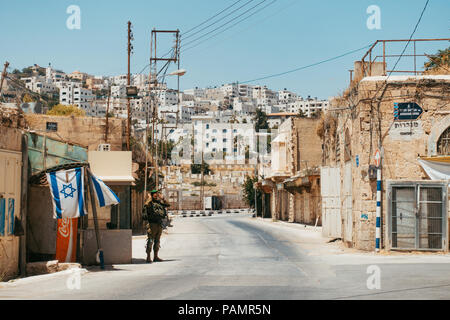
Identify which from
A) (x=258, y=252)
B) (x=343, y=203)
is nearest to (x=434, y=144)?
(x=343, y=203)

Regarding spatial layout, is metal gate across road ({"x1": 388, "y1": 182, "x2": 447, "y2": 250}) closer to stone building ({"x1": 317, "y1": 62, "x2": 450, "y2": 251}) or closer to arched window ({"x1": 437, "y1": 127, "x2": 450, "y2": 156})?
stone building ({"x1": 317, "y1": 62, "x2": 450, "y2": 251})

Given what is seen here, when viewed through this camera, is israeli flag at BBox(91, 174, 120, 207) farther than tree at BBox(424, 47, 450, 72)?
No

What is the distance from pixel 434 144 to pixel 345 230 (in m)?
5.24

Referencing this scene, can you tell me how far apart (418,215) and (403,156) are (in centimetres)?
204

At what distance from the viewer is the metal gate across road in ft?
62.8

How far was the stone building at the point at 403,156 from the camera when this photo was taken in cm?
1922

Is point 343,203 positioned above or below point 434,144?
below

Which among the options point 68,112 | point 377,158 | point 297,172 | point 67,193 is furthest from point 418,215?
point 68,112

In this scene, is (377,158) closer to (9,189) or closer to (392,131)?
(392,131)

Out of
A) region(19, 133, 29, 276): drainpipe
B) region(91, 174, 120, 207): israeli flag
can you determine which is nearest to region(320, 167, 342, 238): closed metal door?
region(91, 174, 120, 207): israeli flag

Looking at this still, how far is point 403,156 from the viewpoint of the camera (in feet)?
65.2

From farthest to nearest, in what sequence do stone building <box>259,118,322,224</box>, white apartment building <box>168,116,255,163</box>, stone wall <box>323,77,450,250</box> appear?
white apartment building <box>168,116,255,163</box>
stone building <box>259,118,322,224</box>
stone wall <box>323,77,450,250</box>
